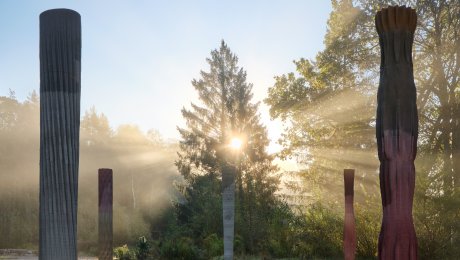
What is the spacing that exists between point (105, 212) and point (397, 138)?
21.3 feet

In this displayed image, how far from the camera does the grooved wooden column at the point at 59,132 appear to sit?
277 centimetres

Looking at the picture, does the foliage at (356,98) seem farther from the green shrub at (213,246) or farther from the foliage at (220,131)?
the foliage at (220,131)

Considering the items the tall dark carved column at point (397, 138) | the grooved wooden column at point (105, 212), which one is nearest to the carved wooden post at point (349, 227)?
the grooved wooden column at point (105, 212)

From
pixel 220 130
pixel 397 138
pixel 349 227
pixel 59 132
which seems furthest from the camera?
pixel 220 130

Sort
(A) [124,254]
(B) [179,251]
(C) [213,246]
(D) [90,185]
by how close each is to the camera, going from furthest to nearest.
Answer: (D) [90,185]
(C) [213,246]
(B) [179,251]
(A) [124,254]

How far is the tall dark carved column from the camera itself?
3892 millimetres

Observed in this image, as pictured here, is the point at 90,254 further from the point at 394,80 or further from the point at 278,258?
the point at 394,80

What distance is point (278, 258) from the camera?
773 inches

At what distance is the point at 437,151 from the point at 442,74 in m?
3.09

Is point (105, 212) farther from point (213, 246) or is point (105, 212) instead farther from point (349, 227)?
point (213, 246)

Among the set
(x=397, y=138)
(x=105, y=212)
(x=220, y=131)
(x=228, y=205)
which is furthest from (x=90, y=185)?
(x=397, y=138)

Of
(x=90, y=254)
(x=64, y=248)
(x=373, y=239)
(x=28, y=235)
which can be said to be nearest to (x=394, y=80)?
(x=64, y=248)

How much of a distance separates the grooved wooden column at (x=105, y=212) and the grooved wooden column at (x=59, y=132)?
5511mm

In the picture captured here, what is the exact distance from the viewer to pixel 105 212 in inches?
360
